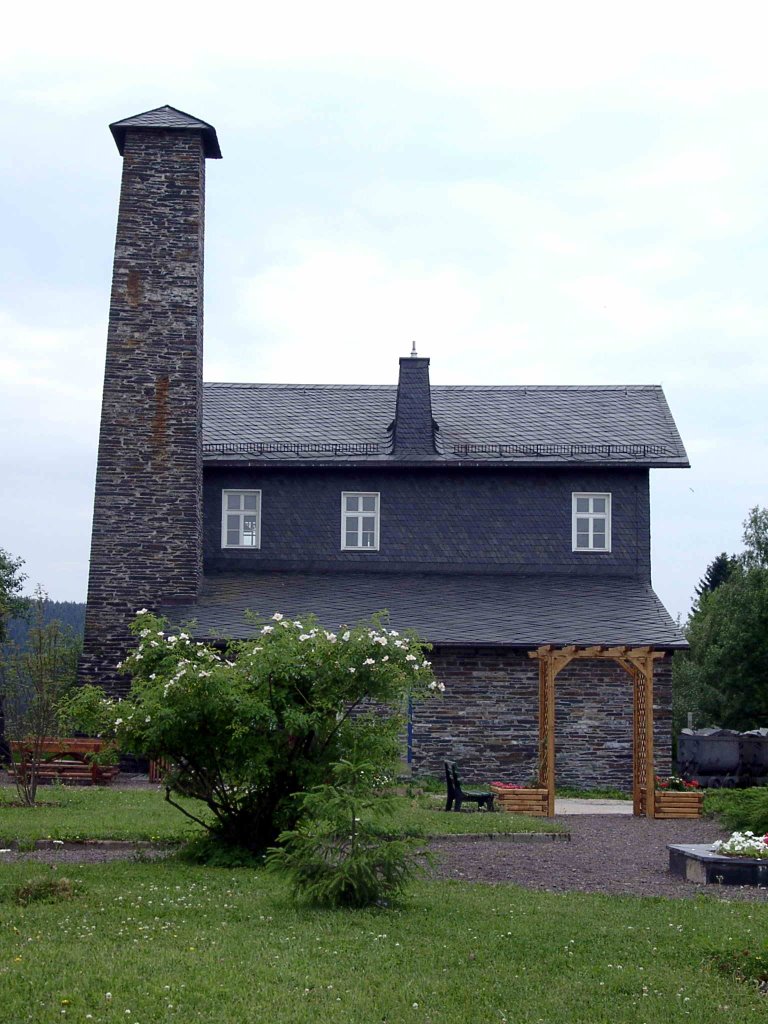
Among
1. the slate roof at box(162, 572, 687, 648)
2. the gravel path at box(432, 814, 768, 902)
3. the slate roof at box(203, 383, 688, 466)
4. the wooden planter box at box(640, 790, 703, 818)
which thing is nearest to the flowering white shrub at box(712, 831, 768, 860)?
the gravel path at box(432, 814, 768, 902)

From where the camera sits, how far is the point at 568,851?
14.5 metres

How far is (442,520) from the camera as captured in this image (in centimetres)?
2709

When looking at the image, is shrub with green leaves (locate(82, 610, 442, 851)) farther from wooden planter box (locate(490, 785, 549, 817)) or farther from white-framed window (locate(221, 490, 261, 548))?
white-framed window (locate(221, 490, 261, 548))

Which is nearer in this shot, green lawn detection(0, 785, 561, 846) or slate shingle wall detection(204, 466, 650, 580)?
green lawn detection(0, 785, 561, 846)

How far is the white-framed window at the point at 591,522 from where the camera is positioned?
27.0 m

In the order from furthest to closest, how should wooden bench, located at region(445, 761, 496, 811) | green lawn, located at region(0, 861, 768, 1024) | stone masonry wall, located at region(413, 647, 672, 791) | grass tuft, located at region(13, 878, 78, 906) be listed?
stone masonry wall, located at region(413, 647, 672, 791)
wooden bench, located at region(445, 761, 496, 811)
grass tuft, located at region(13, 878, 78, 906)
green lawn, located at region(0, 861, 768, 1024)

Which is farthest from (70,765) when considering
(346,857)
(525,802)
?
(346,857)

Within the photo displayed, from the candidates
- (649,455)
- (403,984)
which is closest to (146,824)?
(403,984)

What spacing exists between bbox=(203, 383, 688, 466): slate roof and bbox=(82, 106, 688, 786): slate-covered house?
64 millimetres

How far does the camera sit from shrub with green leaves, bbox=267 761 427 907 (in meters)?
9.30

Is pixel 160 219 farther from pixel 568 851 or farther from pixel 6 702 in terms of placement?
pixel 568 851

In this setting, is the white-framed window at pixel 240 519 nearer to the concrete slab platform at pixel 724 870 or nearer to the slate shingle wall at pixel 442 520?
the slate shingle wall at pixel 442 520

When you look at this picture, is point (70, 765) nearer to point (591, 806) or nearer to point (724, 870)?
point (591, 806)

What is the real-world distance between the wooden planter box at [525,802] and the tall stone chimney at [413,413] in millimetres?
9775
